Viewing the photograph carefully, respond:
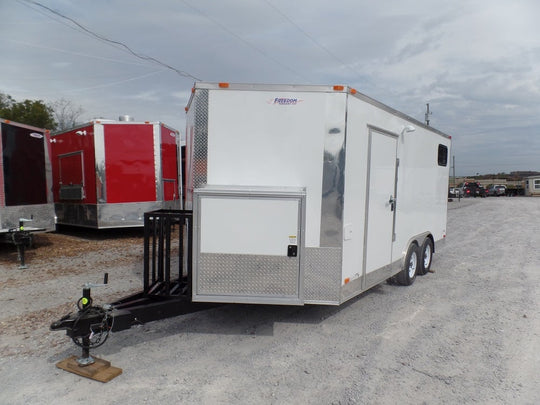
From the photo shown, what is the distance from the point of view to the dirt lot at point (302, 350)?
9.91ft

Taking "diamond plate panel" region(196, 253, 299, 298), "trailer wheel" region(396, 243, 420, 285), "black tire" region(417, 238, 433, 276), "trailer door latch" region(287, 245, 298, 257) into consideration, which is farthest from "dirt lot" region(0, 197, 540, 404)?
"trailer door latch" region(287, 245, 298, 257)

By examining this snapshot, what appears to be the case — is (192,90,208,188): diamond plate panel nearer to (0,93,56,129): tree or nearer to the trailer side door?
the trailer side door

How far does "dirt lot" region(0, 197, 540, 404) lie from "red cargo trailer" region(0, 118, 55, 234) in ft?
4.34

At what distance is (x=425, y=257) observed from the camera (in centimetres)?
692

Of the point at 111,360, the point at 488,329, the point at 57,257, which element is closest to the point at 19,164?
the point at 57,257

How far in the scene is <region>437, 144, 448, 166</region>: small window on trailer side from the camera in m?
7.16

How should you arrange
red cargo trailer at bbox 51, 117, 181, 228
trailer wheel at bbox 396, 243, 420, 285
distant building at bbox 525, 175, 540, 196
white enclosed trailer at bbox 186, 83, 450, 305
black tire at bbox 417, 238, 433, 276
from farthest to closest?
distant building at bbox 525, 175, 540, 196 < red cargo trailer at bbox 51, 117, 181, 228 < black tire at bbox 417, 238, 433, 276 < trailer wheel at bbox 396, 243, 420, 285 < white enclosed trailer at bbox 186, 83, 450, 305

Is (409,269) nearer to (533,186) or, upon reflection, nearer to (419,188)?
(419,188)

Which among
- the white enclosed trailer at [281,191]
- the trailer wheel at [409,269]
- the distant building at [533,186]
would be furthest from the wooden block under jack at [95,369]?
the distant building at [533,186]

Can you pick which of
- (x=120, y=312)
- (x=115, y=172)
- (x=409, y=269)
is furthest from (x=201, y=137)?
(x=115, y=172)

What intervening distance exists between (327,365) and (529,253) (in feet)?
26.3

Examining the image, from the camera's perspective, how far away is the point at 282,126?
12.8ft

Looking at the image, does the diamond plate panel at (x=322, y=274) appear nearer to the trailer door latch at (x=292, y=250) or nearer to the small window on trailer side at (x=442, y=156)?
the trailer door latch at (x=292, y=250)

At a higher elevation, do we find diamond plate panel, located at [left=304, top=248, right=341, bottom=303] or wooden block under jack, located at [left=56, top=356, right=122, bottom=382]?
diamond plate panel, located at [left=304, top=248, right=341, bottom=303]
